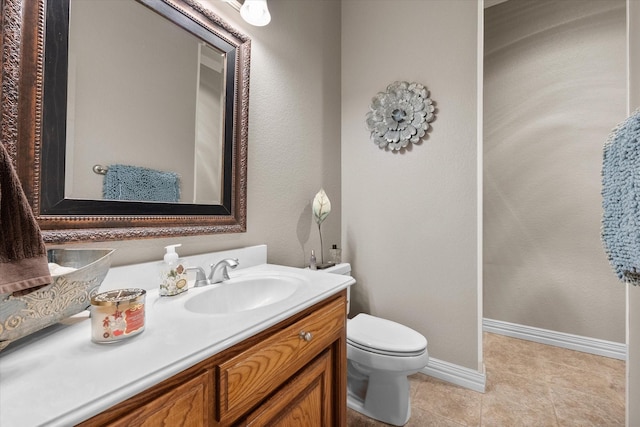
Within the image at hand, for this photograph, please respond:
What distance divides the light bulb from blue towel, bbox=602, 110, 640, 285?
54.0 inches

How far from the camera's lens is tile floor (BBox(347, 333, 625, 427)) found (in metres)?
1.37

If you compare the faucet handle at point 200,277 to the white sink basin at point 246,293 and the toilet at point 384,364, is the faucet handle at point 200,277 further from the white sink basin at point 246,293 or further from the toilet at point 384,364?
the toilet at point 384,364

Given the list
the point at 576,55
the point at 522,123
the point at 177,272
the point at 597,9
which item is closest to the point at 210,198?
the point at 177,272

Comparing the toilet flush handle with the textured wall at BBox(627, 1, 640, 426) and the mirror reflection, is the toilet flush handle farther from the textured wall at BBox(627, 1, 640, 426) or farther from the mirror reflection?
the textured wall at BBox(627, 1, 640, 426)

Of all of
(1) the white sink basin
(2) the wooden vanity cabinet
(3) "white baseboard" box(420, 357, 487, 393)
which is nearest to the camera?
(2) the wooden vanity cabinet

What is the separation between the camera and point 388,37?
1888 millimetres

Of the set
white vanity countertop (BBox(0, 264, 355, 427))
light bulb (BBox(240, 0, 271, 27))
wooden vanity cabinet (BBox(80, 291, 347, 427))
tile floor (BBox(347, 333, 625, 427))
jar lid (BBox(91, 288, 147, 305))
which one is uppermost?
light bulb (BBox(240, 0, 271, 27))

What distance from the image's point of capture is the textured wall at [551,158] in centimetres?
194

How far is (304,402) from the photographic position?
830 millimetres

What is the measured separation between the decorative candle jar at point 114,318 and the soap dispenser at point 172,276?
295 millimetres

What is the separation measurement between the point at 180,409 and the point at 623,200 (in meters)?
0.92

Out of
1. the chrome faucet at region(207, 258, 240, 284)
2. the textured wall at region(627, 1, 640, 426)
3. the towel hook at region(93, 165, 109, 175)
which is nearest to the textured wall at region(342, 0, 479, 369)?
→ the textured wall at region(627, 1, 640, 426)

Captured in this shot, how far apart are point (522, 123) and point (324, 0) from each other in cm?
179

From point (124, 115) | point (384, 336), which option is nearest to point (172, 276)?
point (124, 115)
